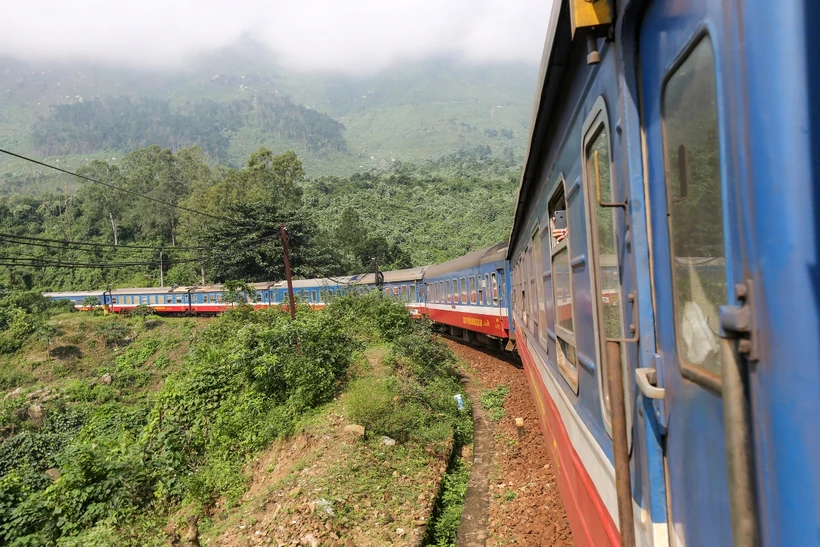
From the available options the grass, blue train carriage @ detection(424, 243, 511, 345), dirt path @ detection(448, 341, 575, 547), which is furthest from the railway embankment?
blue train carriage @ detection(424, 243, 511, 345)

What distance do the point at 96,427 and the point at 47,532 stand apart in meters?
7.73

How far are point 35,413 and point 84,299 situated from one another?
27782 mm

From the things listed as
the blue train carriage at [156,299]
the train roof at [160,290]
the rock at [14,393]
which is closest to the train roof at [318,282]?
the blue train carriage at [156,299]

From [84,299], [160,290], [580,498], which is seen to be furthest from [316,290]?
[580,498]

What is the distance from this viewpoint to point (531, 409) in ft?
37.2

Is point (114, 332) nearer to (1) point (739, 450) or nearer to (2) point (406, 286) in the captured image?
(2) point (406, 286)

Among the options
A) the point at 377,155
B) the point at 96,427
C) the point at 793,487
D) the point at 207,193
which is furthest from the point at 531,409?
the point at 377,155

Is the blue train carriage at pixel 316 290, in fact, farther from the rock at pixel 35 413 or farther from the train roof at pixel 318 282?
the rock at pixel 35 413

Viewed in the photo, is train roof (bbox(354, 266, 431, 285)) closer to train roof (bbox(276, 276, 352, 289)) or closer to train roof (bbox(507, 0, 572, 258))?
train roof (bbox(276, 276, 352, 289))

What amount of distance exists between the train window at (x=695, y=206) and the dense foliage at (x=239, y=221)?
42.6 m

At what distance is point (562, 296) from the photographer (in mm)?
4000

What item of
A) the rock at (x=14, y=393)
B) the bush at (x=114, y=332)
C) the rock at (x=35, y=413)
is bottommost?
the rock at (x=35, y=413)

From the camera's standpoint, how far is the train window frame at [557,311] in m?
3.50

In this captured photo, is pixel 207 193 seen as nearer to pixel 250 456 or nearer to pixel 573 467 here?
pixel 250 456
